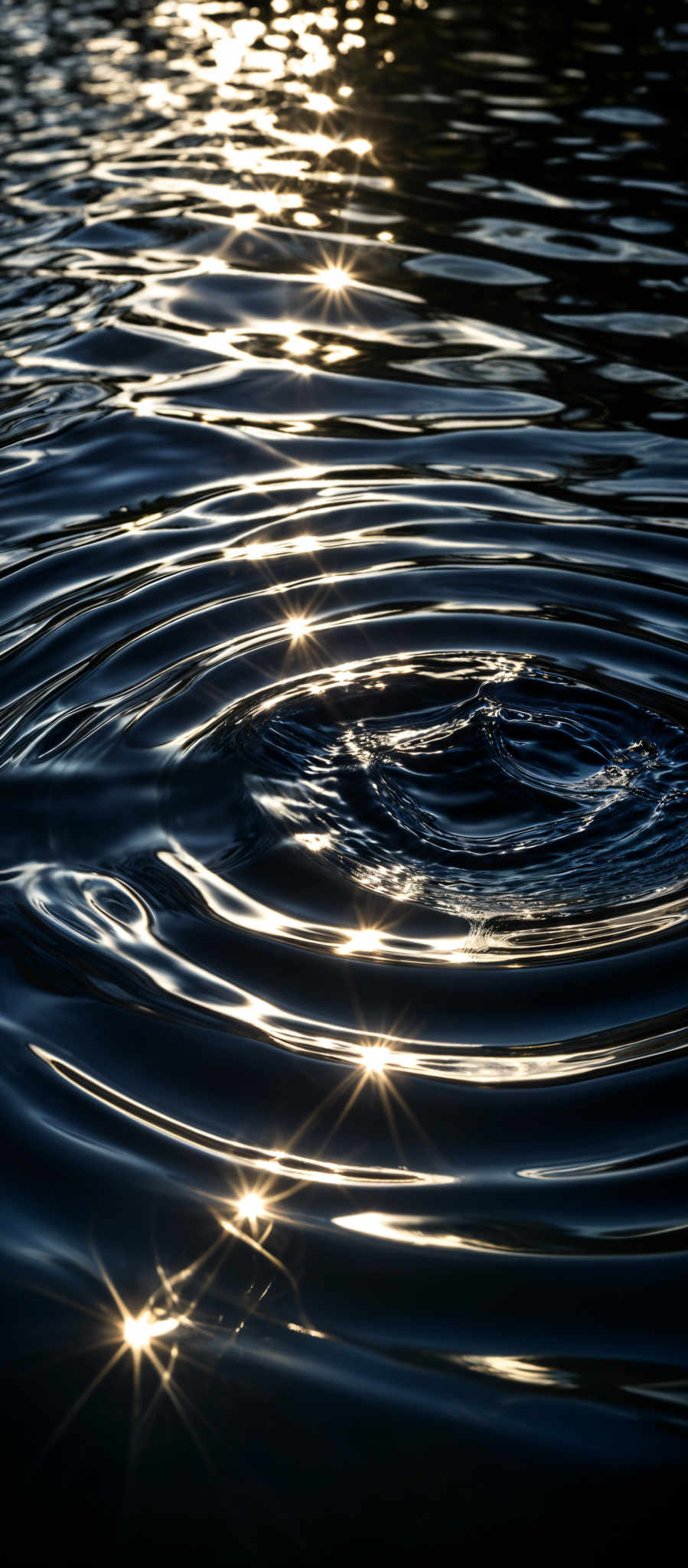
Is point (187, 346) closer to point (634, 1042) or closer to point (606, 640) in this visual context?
point (606, 640)

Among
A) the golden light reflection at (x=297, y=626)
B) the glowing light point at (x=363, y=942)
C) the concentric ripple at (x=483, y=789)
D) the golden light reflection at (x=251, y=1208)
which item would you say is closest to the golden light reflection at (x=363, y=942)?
the glowing light point at (x=363, y=942)

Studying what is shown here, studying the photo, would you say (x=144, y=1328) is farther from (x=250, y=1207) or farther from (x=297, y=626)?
(x=297, y=626)

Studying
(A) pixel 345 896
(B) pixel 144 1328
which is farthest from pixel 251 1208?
(A) pixel 345 896

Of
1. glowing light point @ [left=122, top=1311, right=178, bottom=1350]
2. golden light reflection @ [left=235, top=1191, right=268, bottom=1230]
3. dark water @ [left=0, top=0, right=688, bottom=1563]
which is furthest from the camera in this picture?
golden light reflection @ [left=235, top=1191, right=268, bottom=1230]

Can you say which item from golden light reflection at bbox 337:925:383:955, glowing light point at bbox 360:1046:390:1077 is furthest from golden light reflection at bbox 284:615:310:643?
glowing light point at bbox 360:1046:390:1077

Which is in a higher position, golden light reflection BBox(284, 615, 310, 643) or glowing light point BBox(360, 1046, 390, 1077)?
golden light reflection BBox(284, 615, 310, 643)

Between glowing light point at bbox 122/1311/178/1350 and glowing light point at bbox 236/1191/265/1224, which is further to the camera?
glowing light point at bbox 236/1191/265/1224

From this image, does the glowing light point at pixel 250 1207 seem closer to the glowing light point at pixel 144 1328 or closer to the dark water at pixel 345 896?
the dark water at pixel 345 896

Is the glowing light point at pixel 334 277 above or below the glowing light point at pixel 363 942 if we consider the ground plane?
above

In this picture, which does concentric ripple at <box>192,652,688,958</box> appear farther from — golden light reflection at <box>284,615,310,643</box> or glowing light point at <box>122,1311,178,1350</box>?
glowing light point at <box>122,1311,178,1350</box>
